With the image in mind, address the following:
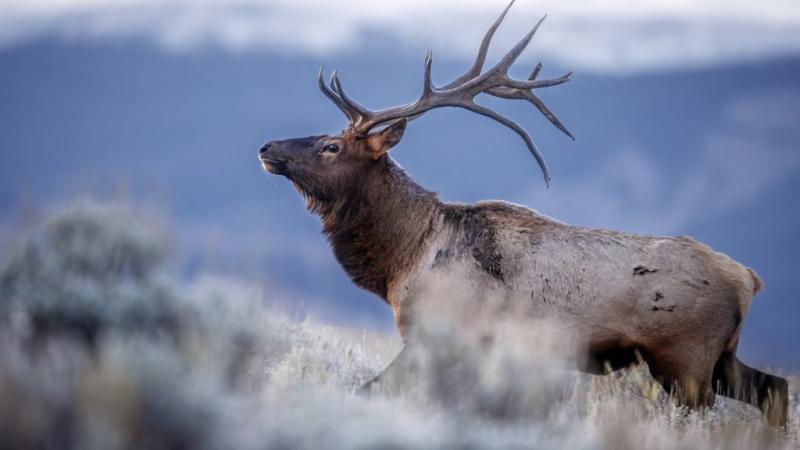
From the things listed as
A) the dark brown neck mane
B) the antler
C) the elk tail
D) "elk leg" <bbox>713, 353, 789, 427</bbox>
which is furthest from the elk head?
"elk leg" <bbox>713, 353, 789, 427</bbox>

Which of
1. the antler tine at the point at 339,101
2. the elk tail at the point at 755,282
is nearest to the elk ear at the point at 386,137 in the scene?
the antler tine at the point at 339,101

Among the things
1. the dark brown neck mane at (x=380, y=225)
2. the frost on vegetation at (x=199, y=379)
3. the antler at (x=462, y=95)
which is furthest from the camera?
the antler at (x=462, y=95)

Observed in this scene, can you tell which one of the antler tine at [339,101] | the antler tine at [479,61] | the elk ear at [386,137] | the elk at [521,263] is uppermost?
the antler tine at [479,61]

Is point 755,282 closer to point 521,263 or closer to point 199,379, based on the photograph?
point 521,263

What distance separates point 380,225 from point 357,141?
2.63 feet

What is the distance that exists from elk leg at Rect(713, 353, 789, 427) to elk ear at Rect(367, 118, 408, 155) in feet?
10.1

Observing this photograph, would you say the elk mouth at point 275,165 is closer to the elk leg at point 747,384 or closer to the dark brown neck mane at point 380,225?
the dark brown neck mane at point 380,225

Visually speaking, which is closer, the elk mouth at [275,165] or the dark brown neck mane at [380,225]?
the dark brown neck mane at [380,225]

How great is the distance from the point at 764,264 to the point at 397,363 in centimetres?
15563

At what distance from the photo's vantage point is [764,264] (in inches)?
6083

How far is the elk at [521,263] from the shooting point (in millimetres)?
7914

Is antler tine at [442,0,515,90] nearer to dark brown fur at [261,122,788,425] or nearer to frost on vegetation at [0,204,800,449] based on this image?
dark brown fur at [261,122,788,425]

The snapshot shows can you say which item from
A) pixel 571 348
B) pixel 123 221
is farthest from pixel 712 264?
pixel 123 221

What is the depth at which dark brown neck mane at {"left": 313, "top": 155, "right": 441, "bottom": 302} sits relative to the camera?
8.71 m
